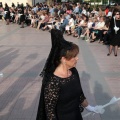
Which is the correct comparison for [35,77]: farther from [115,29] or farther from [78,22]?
[78,22]

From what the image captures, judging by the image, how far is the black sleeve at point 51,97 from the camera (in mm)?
2654

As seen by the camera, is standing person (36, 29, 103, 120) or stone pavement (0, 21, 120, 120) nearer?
standing person (36, 29, 103, 120)

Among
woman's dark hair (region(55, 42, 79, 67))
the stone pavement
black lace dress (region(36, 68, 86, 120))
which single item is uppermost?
woman's dark hair (region(55, 42, 79, 67))

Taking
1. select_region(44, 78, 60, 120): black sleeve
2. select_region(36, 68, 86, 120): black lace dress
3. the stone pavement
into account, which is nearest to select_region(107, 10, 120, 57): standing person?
the stone pavement

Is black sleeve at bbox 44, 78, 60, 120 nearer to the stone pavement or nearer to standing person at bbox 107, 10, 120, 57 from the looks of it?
the stone pavement

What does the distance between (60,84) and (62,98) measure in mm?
143

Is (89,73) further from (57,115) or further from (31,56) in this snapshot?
(57,115)

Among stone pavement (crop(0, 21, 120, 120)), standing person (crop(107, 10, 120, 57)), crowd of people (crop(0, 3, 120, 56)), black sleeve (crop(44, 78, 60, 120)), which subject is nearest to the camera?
black sleeve (crop(44, 78, 60, 120))

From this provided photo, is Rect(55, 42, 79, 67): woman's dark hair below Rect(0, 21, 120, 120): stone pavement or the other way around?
the other way around

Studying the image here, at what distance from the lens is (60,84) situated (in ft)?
A: 8.74

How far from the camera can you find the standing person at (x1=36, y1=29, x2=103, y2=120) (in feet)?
8.78

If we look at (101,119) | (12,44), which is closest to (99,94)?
(101,119)

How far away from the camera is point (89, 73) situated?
26.2 feet

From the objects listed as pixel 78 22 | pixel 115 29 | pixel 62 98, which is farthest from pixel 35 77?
pixel 78 22
